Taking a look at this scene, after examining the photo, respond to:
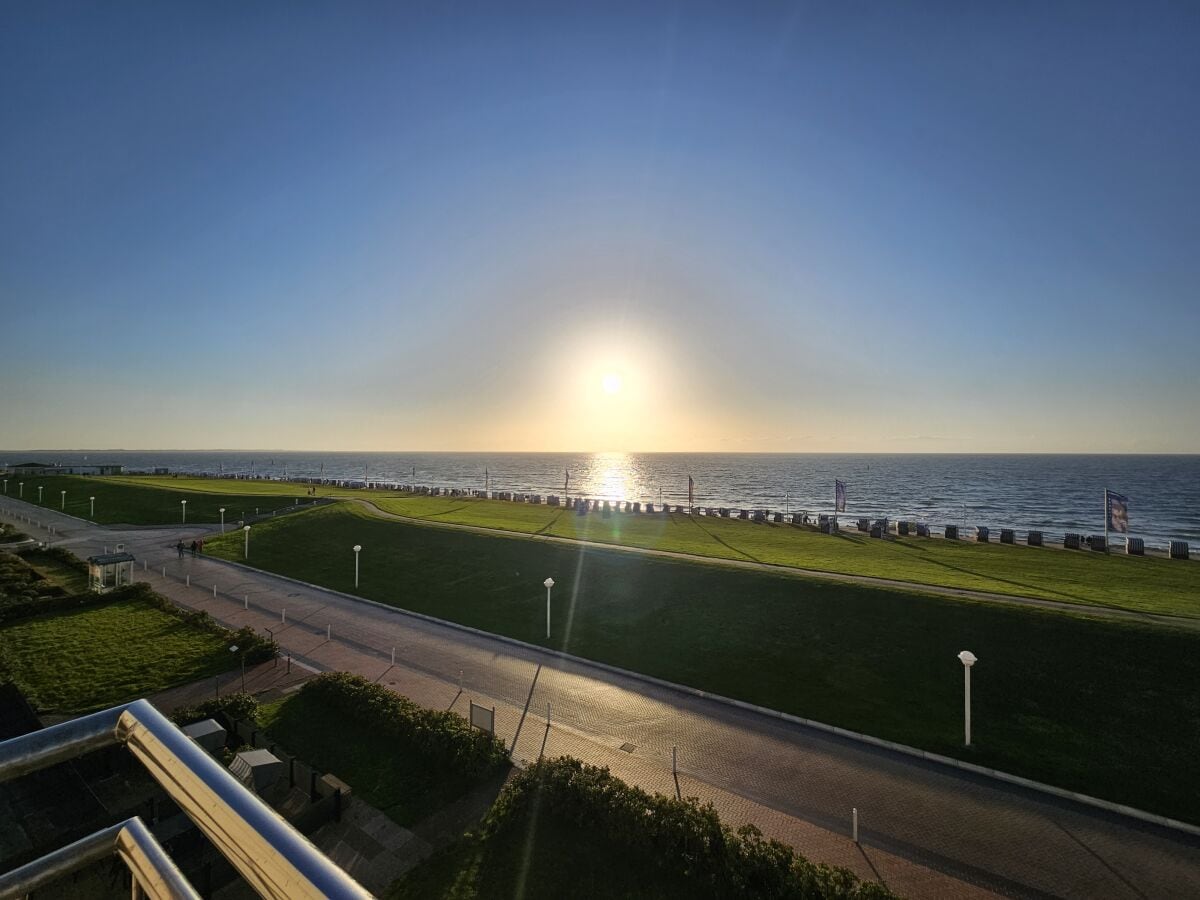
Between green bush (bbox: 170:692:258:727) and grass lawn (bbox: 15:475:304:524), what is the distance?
48.0m

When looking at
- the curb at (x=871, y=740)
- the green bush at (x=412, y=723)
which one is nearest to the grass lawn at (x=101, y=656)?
the green bush at (x=412, y=723)

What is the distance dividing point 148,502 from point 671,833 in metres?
80.2

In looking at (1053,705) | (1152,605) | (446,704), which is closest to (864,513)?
(1152,605)

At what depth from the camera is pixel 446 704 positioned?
2283 cm

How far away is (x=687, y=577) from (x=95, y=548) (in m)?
51.2

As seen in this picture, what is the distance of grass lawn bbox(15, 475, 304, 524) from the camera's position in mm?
66188

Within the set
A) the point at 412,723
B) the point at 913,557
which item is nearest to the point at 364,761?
the point at 412,723

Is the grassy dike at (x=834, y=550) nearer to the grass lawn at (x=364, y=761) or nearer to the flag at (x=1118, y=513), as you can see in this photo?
the flag at (x=1118, y=513)

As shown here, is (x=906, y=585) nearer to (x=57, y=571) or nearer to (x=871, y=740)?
(x=871, y=740)

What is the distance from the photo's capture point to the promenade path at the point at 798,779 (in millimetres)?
14711

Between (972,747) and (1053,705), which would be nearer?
(972,747)

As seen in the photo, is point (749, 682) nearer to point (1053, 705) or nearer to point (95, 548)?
point (1053, 705)

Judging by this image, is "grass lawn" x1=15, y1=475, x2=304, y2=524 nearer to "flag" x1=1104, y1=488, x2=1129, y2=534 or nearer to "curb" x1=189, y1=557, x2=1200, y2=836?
"curb" x1=189, y1=557, x2=1200, y2=836

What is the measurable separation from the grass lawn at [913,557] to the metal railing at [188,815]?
35.0m
